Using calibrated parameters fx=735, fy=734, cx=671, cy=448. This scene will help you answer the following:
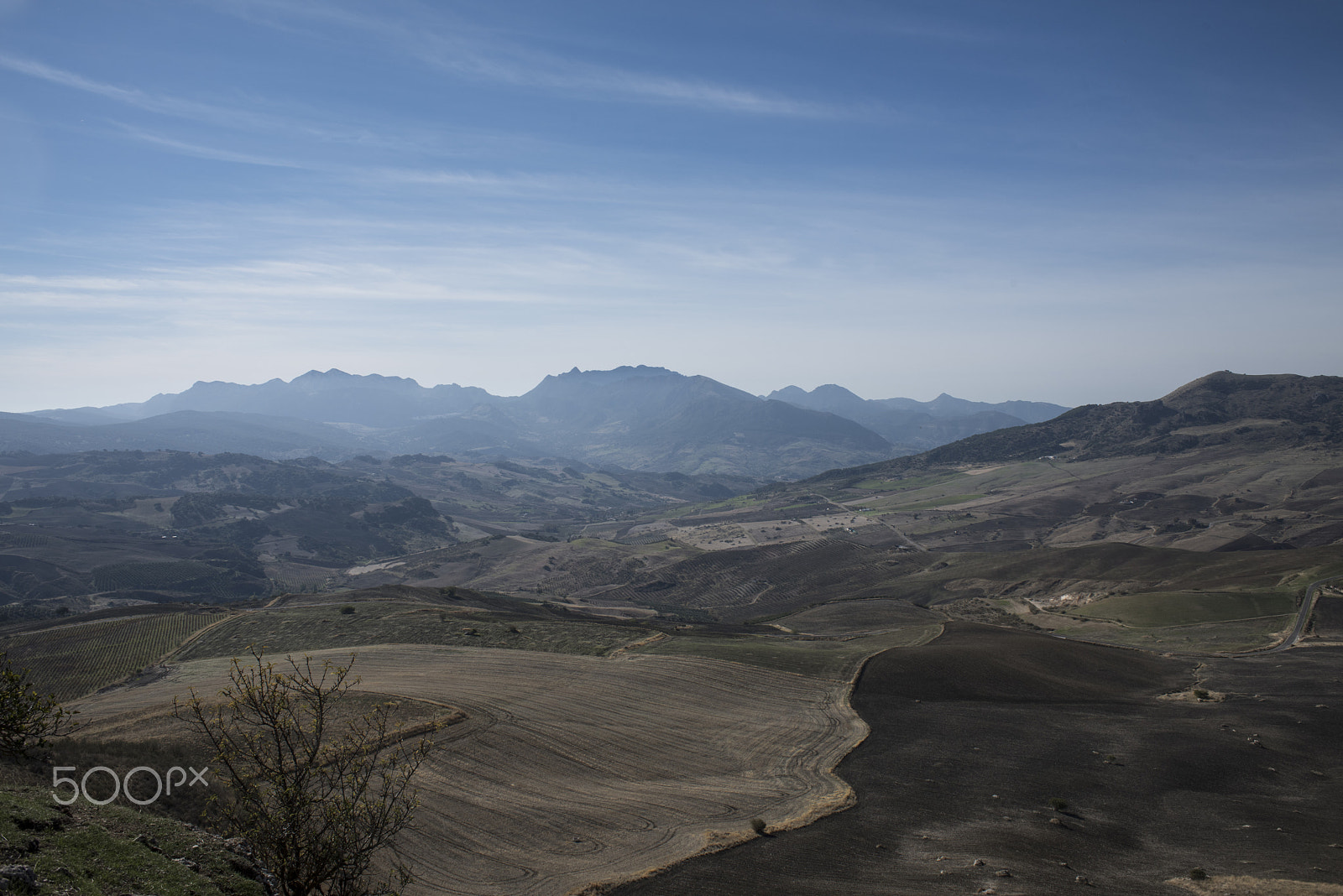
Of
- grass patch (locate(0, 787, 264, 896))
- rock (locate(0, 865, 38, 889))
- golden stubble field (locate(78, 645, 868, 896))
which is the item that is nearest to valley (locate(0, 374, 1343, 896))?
golden stubble field (locate(78, 645, 868, 896))

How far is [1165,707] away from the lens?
50.5 m

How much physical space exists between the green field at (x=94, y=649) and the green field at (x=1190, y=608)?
107 meters

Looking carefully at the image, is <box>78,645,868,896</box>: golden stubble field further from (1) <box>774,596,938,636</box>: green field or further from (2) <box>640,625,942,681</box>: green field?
(1) <box>774,596,938,636</box>: green field

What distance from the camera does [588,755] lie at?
39.2 metres

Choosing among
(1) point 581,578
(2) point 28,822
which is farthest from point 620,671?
(1) point 581,578

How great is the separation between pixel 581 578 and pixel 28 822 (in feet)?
509

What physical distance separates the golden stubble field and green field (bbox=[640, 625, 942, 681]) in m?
2.34

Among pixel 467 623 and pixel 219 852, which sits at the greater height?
pixel 219 852

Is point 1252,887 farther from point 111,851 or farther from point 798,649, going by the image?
point 798,649

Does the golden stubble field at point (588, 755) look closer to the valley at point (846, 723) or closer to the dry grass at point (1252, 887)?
the valley at point (846, 723)

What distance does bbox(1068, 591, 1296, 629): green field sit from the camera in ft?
278

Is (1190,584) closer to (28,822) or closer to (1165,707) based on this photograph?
(1165,707)

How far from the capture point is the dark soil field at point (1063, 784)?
1019 inches

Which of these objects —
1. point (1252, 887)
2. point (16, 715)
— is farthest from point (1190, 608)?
point (16, 715)
